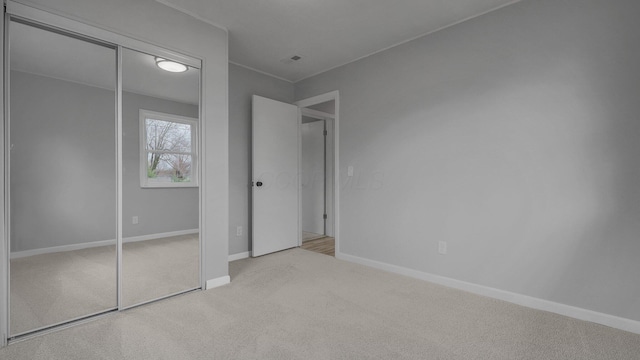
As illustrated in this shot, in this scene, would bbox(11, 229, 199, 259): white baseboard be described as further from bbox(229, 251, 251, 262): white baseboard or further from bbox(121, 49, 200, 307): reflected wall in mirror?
bbox(229, 251, 251, 262): white baseboard

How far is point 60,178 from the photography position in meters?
2.03

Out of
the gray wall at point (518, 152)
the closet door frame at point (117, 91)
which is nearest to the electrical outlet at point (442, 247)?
the gray wall at point (518, 152)

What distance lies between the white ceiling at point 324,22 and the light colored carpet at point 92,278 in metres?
2.04

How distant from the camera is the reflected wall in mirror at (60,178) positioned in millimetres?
1846

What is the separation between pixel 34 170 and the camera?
1.90m

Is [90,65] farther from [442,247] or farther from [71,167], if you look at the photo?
[442,247]

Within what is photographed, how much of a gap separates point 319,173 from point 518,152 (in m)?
3.29

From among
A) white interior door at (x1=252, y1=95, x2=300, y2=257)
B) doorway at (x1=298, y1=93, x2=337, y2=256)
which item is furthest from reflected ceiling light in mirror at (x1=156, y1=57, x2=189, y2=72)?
doorway at (x1=298, y1=93, x2=337, y2=256)

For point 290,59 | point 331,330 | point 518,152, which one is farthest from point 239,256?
point 518,152

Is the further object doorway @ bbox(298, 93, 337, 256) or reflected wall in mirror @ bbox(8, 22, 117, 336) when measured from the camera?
doorway @ bbox(298, 93, 337, 256)

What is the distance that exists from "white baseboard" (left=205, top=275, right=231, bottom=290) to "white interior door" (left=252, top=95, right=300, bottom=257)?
944mm

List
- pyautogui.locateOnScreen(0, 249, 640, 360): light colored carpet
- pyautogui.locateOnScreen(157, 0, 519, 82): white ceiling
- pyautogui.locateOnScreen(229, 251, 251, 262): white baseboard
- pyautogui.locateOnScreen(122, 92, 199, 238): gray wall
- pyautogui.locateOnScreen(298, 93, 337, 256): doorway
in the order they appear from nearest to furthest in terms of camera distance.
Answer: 1. pyautogui.locateOnScreen(0, 249, 640, 360): light colored carpet
2. pyautogui.locateOnScreen(122, 92, 199, 238): gray wall
3. pyautogui.locateOnScreen(157, 0, 519, 82): white ceiling
4. pyautogui.locateOnScreen(229, 251, 251, 262): white baseboard
5. pyautogui.locateOnScreen(298, 93, 337, 256): doorway

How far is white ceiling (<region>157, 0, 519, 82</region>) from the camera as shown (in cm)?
243

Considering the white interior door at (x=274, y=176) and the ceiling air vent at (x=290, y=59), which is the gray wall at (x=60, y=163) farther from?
the ceiling air vent at (x=290, y=59)
